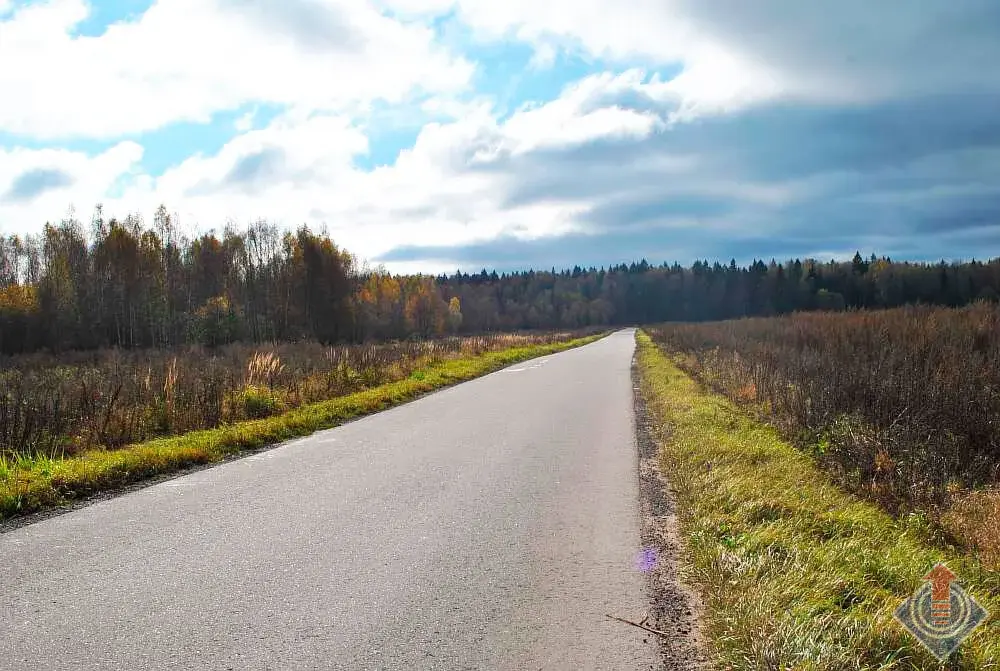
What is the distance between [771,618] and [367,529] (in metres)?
3.37

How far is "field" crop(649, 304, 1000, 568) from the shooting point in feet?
23.3

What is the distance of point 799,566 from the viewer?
463 cm

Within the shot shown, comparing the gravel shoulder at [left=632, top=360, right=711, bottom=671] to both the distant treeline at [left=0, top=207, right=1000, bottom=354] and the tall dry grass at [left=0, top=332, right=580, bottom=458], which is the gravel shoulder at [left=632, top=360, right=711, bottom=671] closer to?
the tall dry grass at [left=0, top=332, right=580, bottom=458]

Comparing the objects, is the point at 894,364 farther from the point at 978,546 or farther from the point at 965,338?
the point at 978,546

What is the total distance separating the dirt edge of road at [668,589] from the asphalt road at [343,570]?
4.4 inches

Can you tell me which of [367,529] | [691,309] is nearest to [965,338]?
[367,529]

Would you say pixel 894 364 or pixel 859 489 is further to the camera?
pixel 894 364

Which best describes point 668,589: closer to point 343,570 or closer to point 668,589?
point 668,589

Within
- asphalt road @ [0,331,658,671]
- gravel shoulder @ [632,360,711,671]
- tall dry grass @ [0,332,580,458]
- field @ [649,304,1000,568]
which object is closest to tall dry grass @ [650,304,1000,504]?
field @ [649,304,1000,568]

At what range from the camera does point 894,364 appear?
1254cm

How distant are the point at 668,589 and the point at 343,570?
233cm

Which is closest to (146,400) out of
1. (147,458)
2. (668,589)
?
(147,458)

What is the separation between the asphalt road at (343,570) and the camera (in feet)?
11.8

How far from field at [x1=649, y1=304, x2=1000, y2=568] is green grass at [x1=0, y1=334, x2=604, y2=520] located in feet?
27.4
